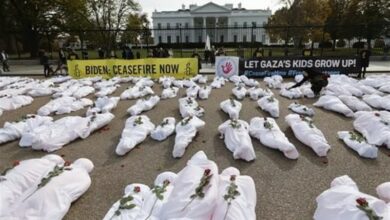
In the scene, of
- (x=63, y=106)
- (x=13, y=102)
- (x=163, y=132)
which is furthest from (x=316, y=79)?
(x=13, y=102)

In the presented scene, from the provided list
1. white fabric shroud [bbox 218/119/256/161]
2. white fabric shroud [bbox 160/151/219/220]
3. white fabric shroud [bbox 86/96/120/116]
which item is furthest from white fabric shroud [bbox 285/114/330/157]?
white fabric shroud [bbox 86/96/120/116]

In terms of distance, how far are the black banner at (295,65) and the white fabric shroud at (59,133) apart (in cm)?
876

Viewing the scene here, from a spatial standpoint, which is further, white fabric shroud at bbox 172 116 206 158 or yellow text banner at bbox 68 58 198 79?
yellow text banner at bbox 68 58 198 79

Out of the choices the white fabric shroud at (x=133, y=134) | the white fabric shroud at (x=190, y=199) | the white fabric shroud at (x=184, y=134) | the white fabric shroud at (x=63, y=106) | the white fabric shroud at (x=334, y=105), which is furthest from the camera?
the white fabric shroud at (x=63, y=106)

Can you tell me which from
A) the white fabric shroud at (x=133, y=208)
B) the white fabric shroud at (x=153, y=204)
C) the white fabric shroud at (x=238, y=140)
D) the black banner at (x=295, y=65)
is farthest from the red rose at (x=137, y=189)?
the black banner at (x=295, y=65)

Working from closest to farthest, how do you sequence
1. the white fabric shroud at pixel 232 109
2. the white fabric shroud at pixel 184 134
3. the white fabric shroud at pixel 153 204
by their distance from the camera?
1. the white fabric shroud at pixel 153 204
2. the white fabric shroud at pixel 184 134
3. the white fabric shroud at pixel 232 109

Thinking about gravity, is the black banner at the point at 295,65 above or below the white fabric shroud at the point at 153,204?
above

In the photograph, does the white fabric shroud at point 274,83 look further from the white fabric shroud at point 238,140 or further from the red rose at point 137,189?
the red rose at point 137,189

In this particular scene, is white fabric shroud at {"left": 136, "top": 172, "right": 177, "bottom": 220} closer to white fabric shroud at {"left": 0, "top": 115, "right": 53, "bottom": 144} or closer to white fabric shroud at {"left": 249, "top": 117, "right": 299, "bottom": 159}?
white fabric shroud at {"left": 249, "top": 117, "right": 299, "bottom": 159}

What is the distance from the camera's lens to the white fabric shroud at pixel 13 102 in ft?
28.7

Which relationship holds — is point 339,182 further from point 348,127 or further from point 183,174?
point 348,127

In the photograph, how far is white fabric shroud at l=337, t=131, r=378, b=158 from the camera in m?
5.07

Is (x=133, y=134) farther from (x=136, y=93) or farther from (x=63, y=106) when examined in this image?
(x=136, y=93)

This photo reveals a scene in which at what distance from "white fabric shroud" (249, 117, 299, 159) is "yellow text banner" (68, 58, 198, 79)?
8.40 m
